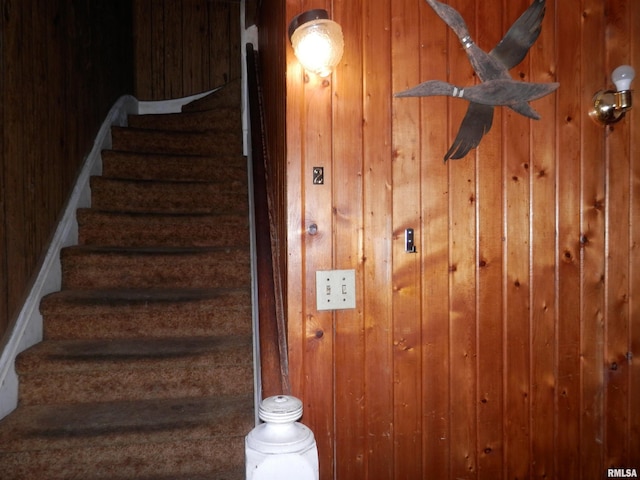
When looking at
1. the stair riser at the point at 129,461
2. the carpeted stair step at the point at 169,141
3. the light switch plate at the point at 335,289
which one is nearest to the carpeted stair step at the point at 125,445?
the stair riser at the point at 129,461

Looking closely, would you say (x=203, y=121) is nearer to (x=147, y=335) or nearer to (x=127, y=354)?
(x=147, y=335)

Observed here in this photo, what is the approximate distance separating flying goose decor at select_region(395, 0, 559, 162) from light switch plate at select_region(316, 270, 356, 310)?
522 mm

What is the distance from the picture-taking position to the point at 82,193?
227 cm

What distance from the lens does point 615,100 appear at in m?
1.34

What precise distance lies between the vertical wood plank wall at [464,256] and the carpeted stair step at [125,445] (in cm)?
40

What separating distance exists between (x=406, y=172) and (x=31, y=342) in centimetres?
171

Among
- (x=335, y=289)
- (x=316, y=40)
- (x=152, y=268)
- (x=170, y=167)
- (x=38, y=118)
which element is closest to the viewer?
(x=316, y=40)

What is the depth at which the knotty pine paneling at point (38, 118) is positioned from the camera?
1.58 m

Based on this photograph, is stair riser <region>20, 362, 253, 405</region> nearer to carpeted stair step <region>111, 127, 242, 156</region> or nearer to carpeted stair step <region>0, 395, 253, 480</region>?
carpeted stair step <region>0, 395, 253, 480</region>

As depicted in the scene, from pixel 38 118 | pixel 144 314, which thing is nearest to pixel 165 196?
pixel 38 118

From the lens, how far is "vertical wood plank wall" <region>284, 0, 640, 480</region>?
1.24m

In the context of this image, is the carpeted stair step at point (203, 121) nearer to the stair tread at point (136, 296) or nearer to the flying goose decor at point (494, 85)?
the stair tread at point (136, 296)

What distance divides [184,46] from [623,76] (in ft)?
12.2

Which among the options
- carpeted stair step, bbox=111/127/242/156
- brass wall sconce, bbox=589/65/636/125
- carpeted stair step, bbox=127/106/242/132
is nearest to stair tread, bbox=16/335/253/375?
carpeted stair step, bbox=111/127/242/156
